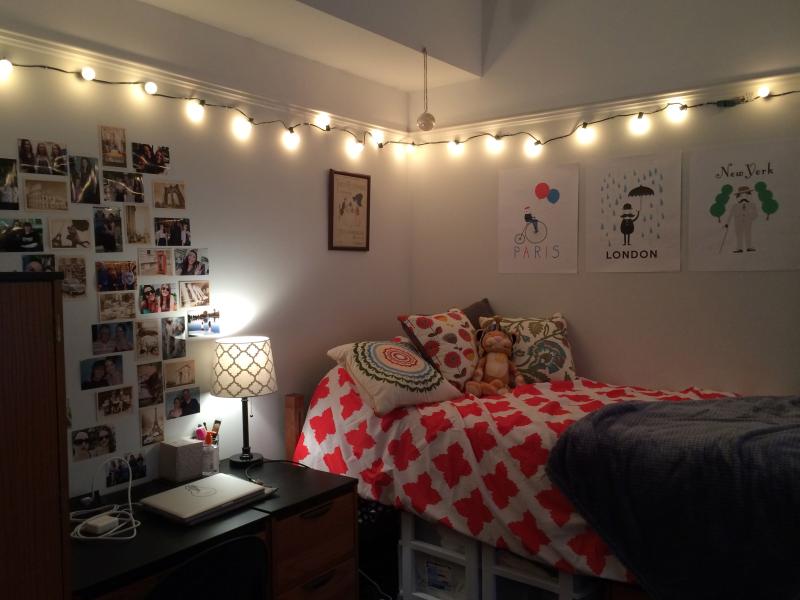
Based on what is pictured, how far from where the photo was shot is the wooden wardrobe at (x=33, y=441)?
1.13 meters

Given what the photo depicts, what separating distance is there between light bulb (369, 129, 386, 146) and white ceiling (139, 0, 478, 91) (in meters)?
0.27

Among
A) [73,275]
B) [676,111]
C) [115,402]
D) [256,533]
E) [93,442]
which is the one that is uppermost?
[676,111]

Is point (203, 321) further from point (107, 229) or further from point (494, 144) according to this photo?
point (494, 144)

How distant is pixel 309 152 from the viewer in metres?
3.14

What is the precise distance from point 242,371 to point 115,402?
458 millimetres

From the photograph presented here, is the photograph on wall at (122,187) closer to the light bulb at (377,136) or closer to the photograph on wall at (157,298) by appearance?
the photograph on wall at (157,298)

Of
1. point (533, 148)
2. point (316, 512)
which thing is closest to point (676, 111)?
point (533, 148)

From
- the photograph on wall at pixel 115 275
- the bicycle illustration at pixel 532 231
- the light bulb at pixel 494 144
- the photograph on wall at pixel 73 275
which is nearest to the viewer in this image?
the photograph on wall at pixel 73 275

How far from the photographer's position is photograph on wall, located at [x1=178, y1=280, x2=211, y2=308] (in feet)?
8.25

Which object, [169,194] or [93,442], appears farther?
[169,194]

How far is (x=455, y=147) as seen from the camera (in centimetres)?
367

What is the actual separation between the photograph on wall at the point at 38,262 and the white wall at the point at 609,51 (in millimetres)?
2319

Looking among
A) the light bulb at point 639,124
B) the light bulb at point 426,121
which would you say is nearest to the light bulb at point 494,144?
the light bulb at point 426,121

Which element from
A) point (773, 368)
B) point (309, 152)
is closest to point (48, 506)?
point (309, 152)
